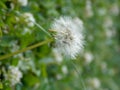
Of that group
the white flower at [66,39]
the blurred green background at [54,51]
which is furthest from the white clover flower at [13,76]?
the white flower at [66,39]

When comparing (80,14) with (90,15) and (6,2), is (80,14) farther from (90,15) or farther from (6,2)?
(6,2)

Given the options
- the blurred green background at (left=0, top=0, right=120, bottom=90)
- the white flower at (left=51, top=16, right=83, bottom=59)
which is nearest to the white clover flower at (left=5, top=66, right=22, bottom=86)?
the blurred green background at (left=0, top=0, right=120, bottom=90)

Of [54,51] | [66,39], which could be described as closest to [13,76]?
[66,39]

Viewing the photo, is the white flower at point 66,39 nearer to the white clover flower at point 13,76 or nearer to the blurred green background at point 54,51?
the blurred green background at point 54,51

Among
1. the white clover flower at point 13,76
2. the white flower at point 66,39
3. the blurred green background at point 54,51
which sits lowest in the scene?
the white clover flower at point 13,76

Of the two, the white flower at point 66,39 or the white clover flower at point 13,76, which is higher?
the white flower at point 66,39

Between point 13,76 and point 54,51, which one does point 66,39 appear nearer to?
point 13,76

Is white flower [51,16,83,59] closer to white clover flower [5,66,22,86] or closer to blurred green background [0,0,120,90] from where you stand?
blurred green background [0,0,120,90]

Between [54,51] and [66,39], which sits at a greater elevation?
[54,51]
